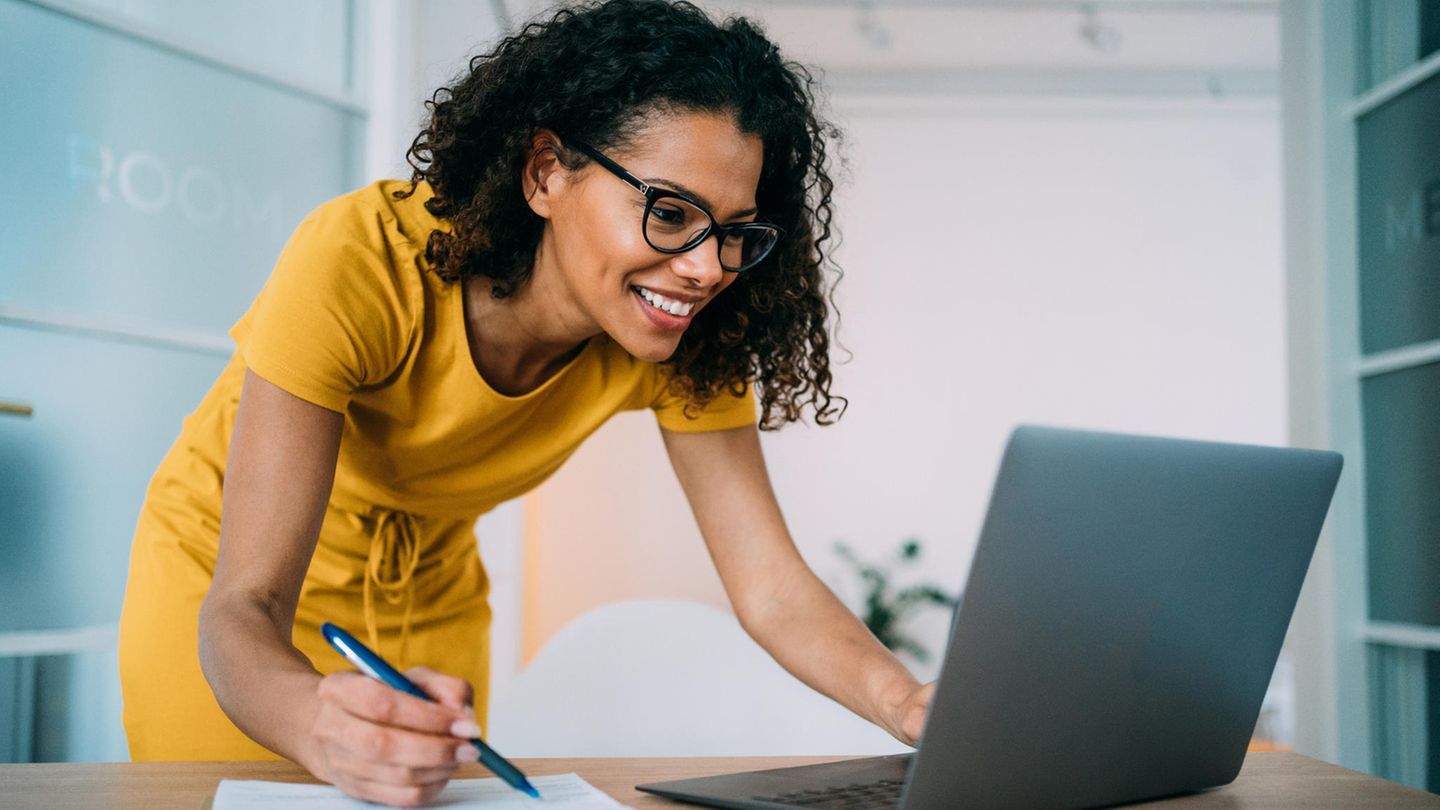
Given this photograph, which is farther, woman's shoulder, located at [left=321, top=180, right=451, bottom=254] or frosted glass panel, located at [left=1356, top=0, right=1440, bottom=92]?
frosted glass panel, located at [left=1356, top=0, right=1440, bottom=92]

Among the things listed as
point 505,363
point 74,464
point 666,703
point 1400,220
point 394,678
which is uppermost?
point 1400,220

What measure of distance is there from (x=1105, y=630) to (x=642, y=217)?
584 mm

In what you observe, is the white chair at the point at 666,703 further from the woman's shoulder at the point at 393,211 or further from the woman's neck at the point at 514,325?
the woman's shoulder at the point at 393,211

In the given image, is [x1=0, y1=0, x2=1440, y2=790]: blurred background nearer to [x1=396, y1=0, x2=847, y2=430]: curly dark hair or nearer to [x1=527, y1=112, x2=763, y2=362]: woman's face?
[x1=396, y1=0, x2=847, y2=430]: curly dark hair

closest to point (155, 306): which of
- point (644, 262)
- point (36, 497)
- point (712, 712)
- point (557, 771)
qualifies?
point (36, 497)

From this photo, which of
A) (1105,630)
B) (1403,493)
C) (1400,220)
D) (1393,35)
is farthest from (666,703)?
(1393,35)

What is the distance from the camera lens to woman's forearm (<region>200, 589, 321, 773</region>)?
754 millimetres

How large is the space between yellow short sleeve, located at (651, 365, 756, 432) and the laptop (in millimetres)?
517

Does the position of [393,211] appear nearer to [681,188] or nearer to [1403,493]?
[681,188]

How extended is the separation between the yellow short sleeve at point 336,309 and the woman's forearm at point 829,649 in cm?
47

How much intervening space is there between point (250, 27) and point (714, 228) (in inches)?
69.6

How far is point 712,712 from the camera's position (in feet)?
6.57

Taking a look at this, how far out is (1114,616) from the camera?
2.22 feet

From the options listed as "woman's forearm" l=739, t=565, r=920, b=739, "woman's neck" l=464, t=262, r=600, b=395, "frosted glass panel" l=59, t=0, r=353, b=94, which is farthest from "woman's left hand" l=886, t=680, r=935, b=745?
"frosted glass panel" l=59, t=0, r=353, b=94
